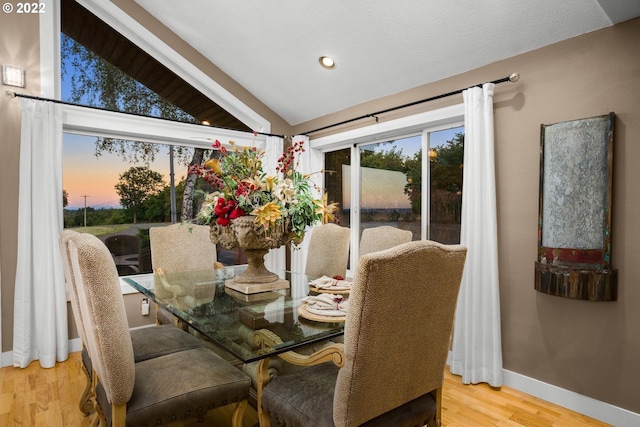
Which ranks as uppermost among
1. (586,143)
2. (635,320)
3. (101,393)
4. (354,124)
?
(354,124)

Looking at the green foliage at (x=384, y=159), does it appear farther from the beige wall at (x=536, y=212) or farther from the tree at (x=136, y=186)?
the tree at (x=136, y=186)

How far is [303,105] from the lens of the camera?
13.5 ft

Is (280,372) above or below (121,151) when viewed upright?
below

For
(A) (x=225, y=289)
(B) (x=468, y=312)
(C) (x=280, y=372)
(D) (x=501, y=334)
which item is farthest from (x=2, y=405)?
(D) (x=501, y=334)

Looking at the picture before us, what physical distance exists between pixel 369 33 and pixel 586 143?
64.2 inches

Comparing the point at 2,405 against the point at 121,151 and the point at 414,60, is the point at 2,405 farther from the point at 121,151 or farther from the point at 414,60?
the point at 414,60

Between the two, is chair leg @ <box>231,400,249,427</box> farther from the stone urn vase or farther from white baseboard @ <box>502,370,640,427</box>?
white baseboard @ <box>502,370,640,427</box>

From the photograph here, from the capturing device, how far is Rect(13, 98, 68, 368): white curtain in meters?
2.95

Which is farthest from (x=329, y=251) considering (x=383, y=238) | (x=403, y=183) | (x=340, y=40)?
(x=340, y=40)

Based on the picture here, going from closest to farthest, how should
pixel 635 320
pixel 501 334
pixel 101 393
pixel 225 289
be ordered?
1. pixel 101 393
2. pixel 635 320
3. pixel 225 289
4. pixel 501 334

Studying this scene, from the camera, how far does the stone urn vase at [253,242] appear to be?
2.15m

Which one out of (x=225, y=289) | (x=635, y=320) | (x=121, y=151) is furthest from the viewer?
(x=121, y=151)

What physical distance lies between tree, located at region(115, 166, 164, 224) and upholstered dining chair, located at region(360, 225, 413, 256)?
2.23 m

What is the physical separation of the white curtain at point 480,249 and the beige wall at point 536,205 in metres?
0.11
